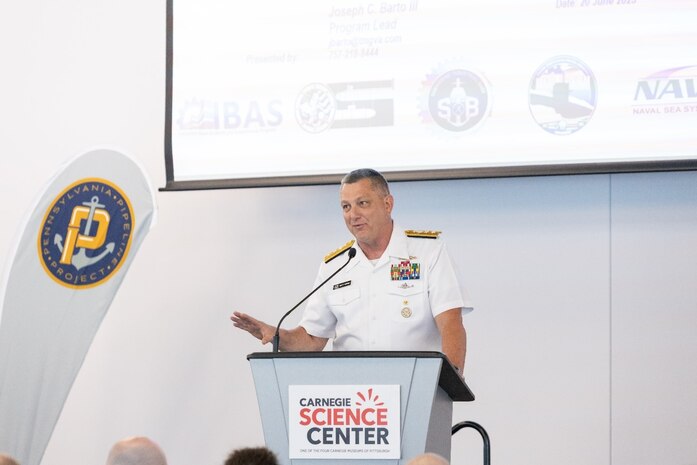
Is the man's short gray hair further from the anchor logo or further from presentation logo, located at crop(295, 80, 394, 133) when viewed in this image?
the anchor logo

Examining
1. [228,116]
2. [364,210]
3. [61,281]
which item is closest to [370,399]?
[364,210]

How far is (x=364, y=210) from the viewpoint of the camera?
140 inches

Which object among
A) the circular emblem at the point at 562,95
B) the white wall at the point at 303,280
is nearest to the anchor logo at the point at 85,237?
the white wall at the point at 303,280

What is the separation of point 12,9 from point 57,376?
7.22ft

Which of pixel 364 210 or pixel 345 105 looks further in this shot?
pixel 345 105

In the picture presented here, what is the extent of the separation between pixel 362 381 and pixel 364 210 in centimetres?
100

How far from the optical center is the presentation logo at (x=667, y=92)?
166 inches

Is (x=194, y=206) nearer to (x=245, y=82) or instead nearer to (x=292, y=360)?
(x=245, y=82)

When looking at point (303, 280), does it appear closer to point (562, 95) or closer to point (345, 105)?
point (345, 105)

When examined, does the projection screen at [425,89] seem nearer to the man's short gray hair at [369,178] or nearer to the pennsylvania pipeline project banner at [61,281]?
the pennsylvania pipeline project banner at [61,281]

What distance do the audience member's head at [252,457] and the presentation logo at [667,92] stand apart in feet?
9.27

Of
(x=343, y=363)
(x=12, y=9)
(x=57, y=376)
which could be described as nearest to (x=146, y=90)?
(x=12, y=9)

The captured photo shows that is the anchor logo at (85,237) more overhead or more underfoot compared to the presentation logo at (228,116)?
more underfoot

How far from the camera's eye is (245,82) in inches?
188
